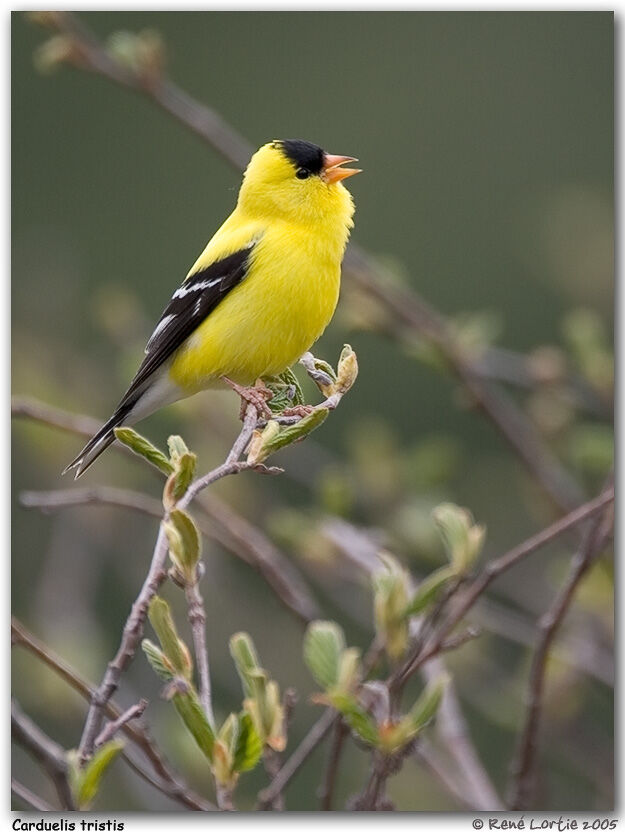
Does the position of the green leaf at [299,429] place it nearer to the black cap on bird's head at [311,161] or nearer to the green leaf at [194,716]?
the green leaf at [194,716]

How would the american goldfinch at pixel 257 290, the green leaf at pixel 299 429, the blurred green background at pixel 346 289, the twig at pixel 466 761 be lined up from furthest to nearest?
the blurred green background at pixel 346 289 → the american goldfinch at pixel 257 290 → the twig at pixel 466 761 → the green leaf at pixel 299 429

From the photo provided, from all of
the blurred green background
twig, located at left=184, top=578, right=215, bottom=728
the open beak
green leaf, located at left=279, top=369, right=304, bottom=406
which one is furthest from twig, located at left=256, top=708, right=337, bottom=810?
the open beak

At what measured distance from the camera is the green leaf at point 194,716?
137 centimetres

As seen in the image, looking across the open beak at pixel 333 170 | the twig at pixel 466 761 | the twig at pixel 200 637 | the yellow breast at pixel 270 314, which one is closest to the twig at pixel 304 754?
the twig at pixel 200 637

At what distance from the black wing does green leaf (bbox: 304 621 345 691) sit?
980 mm

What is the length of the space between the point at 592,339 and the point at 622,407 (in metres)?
0.24

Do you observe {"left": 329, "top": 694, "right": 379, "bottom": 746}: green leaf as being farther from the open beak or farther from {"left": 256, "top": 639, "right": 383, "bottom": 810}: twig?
the open beak

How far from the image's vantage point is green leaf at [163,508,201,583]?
4.58ft

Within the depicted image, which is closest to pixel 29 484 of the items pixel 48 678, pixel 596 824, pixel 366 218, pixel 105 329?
pixel 105 329

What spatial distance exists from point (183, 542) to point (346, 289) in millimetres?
1582

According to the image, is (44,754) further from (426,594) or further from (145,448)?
(426,594)

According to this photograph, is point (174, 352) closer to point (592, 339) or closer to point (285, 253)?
point (285, 253)

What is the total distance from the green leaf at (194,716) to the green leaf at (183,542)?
0.14 meters

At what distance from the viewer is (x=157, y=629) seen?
4.60ft
